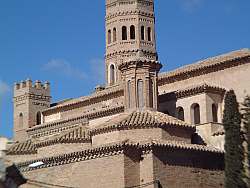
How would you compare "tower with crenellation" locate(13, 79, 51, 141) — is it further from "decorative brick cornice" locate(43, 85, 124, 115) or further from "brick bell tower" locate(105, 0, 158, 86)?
"brick bell tower" locate(105, 0, 158, 86)

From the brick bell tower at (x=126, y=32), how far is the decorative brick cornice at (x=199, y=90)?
10.2 m

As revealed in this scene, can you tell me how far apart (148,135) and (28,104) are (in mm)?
19448

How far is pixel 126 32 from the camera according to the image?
3803 cm

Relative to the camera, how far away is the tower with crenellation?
41906 millimetres

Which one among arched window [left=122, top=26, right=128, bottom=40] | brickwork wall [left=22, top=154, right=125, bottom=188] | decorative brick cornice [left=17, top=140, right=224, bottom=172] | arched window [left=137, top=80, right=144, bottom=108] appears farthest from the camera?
arched window [left=122, top=26, right=128, bottom=40]

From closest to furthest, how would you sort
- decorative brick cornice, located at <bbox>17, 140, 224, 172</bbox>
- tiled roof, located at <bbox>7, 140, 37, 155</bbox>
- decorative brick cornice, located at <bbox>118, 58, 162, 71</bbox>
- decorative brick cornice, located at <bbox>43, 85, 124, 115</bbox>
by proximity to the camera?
decorative brick cornice, located at <bbox>17, 140, 224, 172</bbox>, decorative brick cornice, located at <bbox>118, 58, 162, 71</bbox>, tiled roof, located at <bbox>7, 140, 37, 155</bbox>, decorative brick cornice, located at <bbox>43, 85, 124, 115</bbox>

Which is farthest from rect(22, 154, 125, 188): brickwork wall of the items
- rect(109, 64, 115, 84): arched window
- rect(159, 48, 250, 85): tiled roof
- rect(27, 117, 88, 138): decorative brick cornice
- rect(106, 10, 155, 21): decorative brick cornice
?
rect(106, 10, 155, 21): decorative brick cornice

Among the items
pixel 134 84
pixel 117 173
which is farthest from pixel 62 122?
pixel 117 173

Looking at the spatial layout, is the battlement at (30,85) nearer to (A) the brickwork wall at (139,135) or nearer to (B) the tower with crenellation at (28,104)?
(B) the tower with crenellation at (28,104)

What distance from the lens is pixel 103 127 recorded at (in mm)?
24812

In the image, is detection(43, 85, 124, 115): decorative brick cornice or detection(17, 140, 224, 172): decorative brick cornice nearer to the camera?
detection(17, 140, 224, 172): decorative brick cornice

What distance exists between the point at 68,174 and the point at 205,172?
5.45m

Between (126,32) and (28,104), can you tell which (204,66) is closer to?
(126,32)

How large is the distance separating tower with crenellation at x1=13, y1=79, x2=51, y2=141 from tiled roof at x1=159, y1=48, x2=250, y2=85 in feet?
46.0
